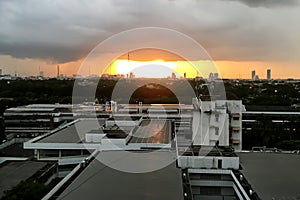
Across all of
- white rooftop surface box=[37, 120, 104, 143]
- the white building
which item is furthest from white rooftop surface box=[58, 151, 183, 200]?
white rooftop surface box=[37, 120, 104, 143]

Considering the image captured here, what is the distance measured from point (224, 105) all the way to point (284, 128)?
4756 millimetres

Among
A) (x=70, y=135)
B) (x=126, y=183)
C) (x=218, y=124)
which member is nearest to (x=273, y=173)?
(x=126, y=183)

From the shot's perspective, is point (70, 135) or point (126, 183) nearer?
point (126, 183)

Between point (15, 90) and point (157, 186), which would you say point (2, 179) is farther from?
point (15, 90)

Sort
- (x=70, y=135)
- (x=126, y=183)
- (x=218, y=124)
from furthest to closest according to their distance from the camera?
1. (x=70, y=135)
2. (x=218, y=124)
3. (x=126, y=183)

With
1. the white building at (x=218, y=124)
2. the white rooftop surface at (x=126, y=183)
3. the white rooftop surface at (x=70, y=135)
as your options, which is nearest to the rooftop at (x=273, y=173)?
the white rooftop surface at (x=126, y=183)

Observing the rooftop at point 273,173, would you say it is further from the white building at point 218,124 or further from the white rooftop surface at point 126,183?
the white building at point 218,124

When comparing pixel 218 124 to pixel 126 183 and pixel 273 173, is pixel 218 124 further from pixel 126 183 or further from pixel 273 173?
pixel 126 183

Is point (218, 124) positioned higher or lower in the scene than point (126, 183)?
higher

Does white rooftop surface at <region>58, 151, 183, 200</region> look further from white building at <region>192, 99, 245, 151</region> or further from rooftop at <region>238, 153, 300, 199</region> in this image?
white building at <region>192, 99, 245, 151</region>

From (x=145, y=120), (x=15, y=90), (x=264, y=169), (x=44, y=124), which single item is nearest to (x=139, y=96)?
(x=15, y=90)

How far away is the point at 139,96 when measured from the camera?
23.3m

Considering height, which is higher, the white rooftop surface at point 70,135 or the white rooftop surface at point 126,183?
the white rooftop surface at point 70,135

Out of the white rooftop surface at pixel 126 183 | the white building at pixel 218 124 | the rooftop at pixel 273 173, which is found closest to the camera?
the white rooftop surface at pixel 126 183
